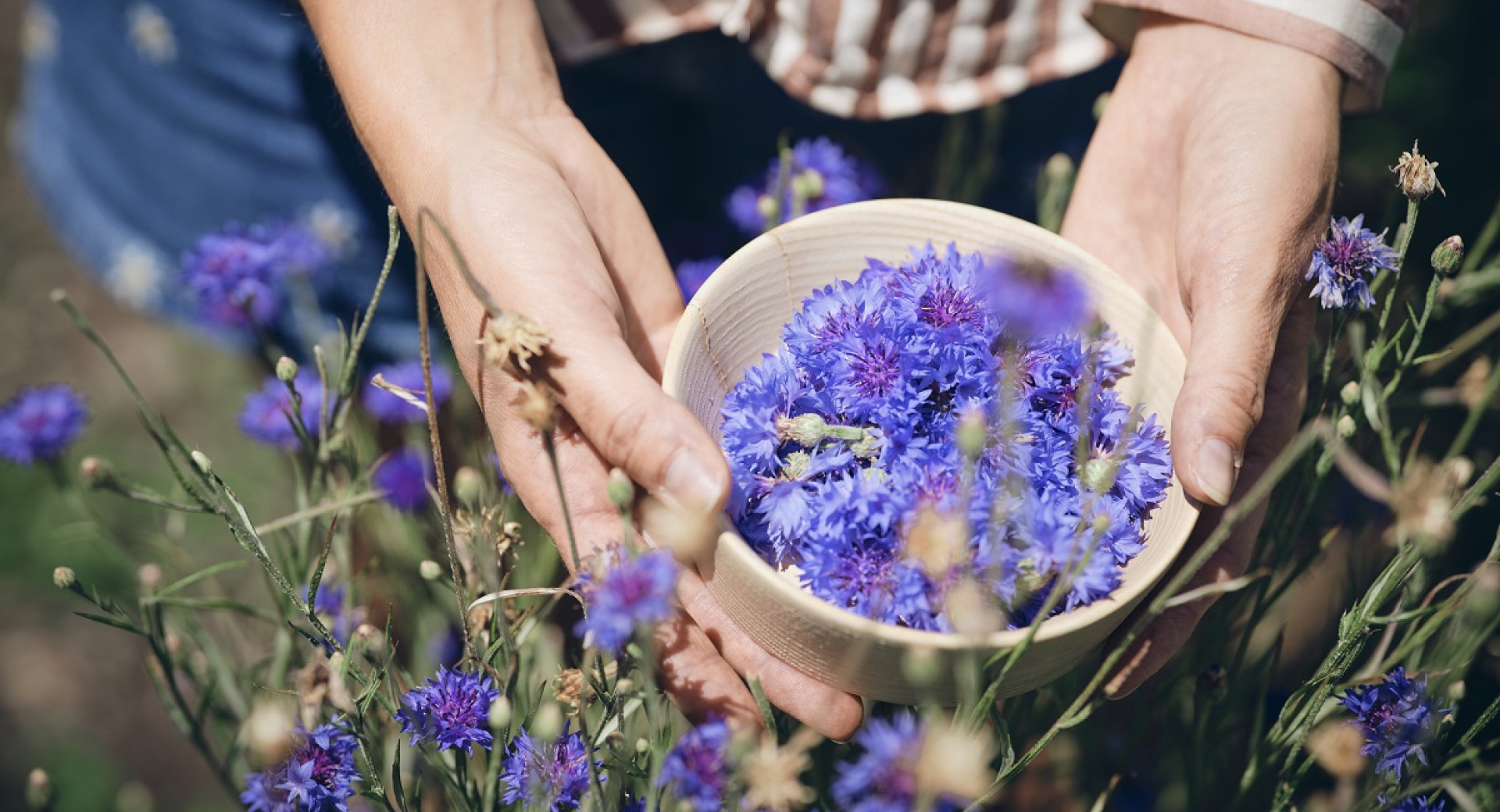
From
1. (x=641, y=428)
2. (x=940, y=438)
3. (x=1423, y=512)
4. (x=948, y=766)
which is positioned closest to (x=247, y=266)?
(x=641, y=428)

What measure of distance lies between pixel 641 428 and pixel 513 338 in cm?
8

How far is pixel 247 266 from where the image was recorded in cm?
85

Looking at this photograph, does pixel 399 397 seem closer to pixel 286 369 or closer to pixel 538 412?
pixel 286 369

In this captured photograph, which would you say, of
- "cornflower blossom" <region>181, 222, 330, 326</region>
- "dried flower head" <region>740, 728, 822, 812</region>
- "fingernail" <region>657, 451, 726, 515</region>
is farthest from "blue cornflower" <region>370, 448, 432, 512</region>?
"dried flower head" <region>740, 728, 822, 812</region>

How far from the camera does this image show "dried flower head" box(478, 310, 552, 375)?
21.3 inches

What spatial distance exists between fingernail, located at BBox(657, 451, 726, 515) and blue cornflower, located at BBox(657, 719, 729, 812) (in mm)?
109

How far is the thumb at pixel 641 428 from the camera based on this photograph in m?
0.54

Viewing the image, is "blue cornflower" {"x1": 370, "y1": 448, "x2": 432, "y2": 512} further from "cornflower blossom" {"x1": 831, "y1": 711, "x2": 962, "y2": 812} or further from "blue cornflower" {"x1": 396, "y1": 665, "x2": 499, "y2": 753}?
"cornflower blossom" {"x1": 831, "y1": 711, "x2": 962, "y2": 812}

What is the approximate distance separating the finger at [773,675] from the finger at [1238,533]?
0.15 meters

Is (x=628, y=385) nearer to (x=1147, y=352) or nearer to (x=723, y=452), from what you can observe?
(x=723, y=452)

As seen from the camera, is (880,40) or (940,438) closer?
(940,438)

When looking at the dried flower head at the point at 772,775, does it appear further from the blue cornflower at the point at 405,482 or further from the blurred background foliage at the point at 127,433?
the blurred background foliage at the point at 127,433

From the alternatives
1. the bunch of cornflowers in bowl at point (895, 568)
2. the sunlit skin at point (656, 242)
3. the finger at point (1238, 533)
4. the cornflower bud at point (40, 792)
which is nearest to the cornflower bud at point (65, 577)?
the bunch of cornflowers in bowl at point (895, 568)

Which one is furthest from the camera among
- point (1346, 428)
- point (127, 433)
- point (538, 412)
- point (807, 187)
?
point (127, 433)
